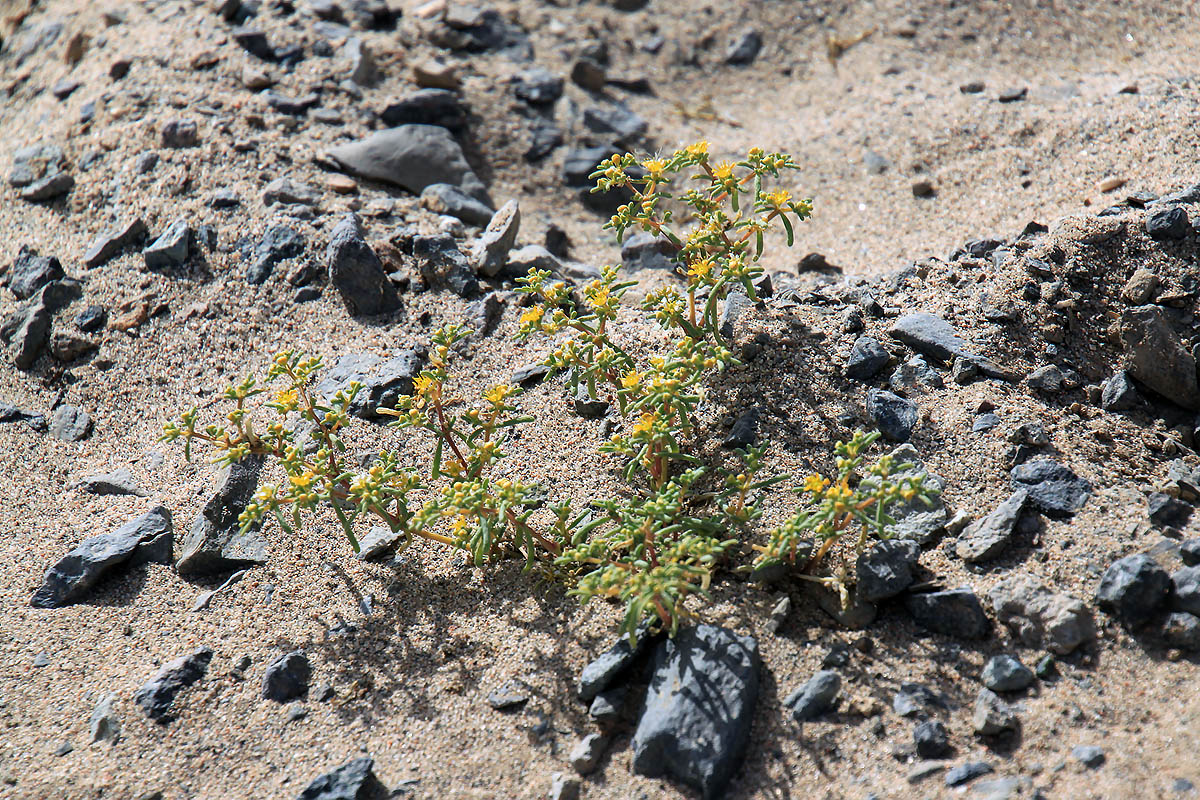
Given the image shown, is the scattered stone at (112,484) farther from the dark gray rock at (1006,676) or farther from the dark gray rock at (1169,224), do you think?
the dark gray rock at (1169,224)

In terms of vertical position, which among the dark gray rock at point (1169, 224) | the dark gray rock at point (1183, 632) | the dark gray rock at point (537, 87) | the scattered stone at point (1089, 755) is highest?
the dark gray rock at point (1169, 224)

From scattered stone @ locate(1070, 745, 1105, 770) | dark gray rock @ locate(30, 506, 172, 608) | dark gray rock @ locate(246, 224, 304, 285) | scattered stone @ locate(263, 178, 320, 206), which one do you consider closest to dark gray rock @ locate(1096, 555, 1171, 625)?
scattered stone @ locate(1070, 745, 1105, 770)

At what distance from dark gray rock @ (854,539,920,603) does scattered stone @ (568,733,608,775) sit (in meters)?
0.85

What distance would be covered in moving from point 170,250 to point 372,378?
133cm

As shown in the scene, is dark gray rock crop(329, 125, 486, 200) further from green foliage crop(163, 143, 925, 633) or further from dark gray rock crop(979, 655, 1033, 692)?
dark gray rock crop(979, 655, 1033, 692)

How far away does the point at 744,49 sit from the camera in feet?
19.4

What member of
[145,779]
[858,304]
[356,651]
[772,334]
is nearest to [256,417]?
[356,651]

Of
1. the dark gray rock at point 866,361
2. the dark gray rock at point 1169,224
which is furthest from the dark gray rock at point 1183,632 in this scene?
the dark gray rock at point 1169,224

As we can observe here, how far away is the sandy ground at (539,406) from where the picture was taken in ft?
8.30

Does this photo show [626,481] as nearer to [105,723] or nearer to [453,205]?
[105,723]

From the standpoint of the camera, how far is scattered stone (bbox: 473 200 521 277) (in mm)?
4043

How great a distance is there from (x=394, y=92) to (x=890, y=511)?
11.6ft

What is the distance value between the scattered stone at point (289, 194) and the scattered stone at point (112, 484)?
147cm

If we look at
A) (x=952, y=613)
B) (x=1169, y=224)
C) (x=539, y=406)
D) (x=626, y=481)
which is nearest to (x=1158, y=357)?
(x=1169, y=224)
